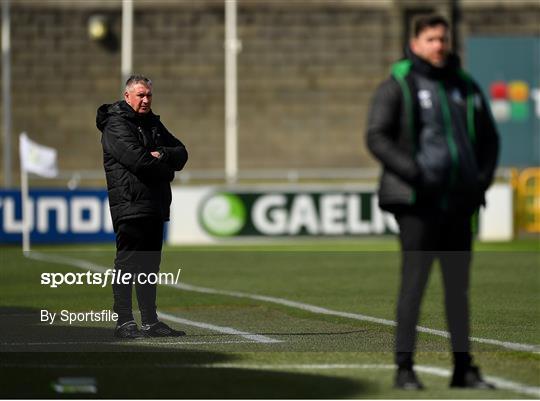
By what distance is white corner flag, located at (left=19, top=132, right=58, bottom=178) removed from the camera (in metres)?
31.5

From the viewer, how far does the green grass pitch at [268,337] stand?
8719 millimetres

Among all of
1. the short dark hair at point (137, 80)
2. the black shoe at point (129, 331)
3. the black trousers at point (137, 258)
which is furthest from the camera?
the black shoe at point (129, 331)

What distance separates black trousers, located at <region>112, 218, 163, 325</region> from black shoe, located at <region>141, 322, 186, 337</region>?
0.05 m

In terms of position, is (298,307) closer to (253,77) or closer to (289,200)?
(289,200)

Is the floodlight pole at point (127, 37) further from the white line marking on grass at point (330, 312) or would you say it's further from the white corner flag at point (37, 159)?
the white line marking on grass at point (330, 312)

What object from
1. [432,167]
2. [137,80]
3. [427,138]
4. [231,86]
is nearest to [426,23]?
[427,138]

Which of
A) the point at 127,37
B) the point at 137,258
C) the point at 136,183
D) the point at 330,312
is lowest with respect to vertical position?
the point at 330,312

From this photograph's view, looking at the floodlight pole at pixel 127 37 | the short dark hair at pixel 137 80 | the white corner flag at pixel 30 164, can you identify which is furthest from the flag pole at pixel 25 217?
the short dark hair at pixel 137 80

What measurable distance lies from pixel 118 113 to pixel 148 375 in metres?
2.82

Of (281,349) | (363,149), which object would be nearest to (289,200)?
(363,149)

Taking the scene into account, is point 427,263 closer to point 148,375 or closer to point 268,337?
point 148,375

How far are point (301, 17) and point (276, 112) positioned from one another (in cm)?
256

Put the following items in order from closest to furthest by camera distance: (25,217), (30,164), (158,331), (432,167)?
(432,167) → (158,331) → (25,217) → (30,164)

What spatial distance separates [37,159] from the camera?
105ft
